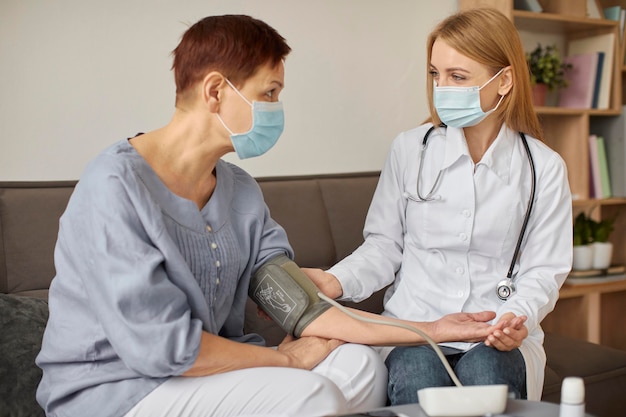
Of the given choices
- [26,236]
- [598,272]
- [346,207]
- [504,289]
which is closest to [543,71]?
[598,272]

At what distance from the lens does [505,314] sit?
1.72m

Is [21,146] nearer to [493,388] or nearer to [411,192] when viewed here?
[411,192]

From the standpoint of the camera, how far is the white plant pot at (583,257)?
3.18m

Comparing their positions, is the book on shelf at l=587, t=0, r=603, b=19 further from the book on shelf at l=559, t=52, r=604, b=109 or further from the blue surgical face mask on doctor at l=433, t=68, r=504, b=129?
the blue surgical face mask on doctor at l=433, t=68, r=504, b=129

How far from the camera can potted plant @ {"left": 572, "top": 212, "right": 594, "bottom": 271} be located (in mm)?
3180

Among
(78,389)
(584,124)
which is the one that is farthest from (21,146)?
(584,124)

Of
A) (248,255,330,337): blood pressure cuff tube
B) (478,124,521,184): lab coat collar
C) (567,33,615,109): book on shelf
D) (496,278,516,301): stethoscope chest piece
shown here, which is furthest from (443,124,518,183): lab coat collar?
(567,33,615,109): book on shelf

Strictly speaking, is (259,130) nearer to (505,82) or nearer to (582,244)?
(505,82)

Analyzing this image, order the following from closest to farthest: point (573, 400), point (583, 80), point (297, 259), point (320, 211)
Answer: point (573, 400)
point (297, 259)
point (320, 211)
point (583, 80)

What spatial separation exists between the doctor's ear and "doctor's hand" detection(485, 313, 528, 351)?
59 centimetres

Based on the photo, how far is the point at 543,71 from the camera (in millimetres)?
3133

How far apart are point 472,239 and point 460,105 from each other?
333mm

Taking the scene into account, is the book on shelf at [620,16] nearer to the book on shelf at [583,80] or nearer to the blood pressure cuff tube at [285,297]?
the book on shelf at [583,80]

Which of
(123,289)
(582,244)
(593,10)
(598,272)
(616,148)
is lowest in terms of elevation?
(598,272)
